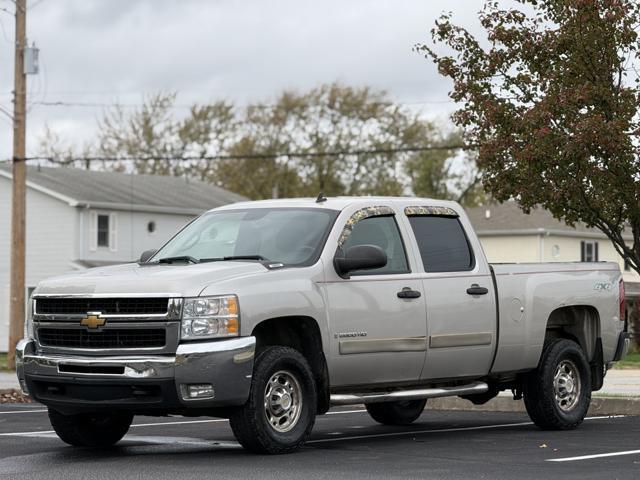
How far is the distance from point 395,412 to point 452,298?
2.30 meters

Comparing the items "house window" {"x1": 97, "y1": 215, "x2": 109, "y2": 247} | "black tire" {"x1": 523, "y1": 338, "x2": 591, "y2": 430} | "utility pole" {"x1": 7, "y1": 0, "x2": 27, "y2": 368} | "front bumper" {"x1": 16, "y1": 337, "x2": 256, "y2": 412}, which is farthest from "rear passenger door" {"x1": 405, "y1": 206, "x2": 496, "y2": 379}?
"house window" {"x1": 97, "y1": 215, "x2": 109, "y2": 247}

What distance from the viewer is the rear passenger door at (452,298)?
506 inches

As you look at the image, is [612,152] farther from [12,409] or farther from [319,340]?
[12,409]

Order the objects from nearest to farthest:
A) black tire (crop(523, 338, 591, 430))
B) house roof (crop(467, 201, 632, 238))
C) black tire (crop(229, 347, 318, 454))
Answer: black tire (crop(229, 347, 318, 454)), black tire (crop(523, 338, 591, 430)), house roof (crop(467, 201, 632, 238))

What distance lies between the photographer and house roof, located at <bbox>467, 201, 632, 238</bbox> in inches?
2371

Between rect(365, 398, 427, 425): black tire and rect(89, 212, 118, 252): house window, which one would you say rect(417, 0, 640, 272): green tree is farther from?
rect(89, 212, 118, 252): house window

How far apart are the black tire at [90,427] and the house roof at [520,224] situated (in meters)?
48.0

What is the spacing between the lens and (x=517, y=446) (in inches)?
488

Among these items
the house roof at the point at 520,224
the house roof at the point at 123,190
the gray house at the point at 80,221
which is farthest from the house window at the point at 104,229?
the house roof at the point at 520,224

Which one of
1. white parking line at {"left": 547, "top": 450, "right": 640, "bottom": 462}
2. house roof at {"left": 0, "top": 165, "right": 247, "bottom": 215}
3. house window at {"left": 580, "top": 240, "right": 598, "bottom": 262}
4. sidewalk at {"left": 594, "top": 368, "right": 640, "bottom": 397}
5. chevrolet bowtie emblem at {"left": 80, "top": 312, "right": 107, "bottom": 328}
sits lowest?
sidewalk at {"left": 594, "top": 368, "right": 640, "bottom": 397}

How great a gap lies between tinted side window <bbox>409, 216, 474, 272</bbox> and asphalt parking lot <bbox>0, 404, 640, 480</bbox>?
1547 millimetres

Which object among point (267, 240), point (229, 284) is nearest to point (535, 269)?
point (267, 240)

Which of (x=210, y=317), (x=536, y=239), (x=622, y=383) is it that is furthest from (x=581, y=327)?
(x=536, y=239)

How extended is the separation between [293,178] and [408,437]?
5991 centimetres
